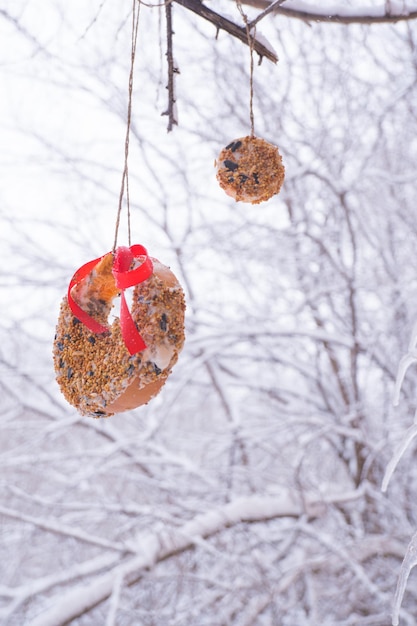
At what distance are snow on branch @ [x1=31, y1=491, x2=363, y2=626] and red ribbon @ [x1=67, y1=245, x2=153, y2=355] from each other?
1.98 meters

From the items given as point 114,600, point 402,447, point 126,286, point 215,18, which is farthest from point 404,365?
point 114,600

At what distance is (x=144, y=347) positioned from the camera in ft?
2.66

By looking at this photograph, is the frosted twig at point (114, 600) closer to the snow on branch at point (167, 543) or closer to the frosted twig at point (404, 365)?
the snow on branch at point (167, 543)

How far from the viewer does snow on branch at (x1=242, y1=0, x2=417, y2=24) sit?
3.88ft

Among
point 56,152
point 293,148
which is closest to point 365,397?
point 293,148

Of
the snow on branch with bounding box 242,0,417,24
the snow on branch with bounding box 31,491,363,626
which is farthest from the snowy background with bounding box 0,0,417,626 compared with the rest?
the snow on branch with bounding box 242,0,417,24

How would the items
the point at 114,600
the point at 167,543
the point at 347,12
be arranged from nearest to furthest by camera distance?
1. the point at 347,12
2. the point at 114,600
3. the point at 167,543

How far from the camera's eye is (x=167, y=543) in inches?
112

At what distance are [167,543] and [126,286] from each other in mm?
2341

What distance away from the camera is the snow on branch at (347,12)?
1182 mm

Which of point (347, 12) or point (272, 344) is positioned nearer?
point (347, 12)

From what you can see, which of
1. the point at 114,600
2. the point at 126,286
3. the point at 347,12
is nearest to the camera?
the point at 126,286

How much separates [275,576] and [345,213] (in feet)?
6.60

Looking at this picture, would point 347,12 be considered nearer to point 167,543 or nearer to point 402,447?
point 402,447
